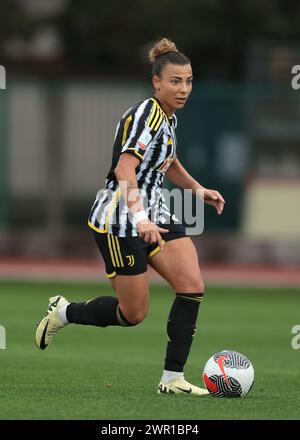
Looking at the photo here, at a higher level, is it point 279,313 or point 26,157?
point 26,157

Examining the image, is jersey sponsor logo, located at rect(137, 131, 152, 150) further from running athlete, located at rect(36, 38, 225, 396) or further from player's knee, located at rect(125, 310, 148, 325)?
player's knee, located at rect(125, 310, 148, 325)

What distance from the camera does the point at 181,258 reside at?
9.50 m

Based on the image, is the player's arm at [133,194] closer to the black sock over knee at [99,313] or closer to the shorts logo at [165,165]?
the shorts logo at [165,165]

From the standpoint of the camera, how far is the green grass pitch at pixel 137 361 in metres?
8.61

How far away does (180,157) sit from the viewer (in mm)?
26234

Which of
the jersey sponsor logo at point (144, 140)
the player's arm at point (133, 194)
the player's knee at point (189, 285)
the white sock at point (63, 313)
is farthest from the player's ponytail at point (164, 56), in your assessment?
the white sock at point (63, 313)

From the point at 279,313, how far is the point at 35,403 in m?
9.88

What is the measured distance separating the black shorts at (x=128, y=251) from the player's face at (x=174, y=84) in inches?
36.9

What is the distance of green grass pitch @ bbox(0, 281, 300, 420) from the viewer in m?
8.61

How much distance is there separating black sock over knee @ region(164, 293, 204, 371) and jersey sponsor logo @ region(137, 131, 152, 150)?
1.15 metres

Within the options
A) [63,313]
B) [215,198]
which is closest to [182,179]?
[215,198]

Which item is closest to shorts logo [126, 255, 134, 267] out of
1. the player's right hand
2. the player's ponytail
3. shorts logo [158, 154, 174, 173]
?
the player's right hand
